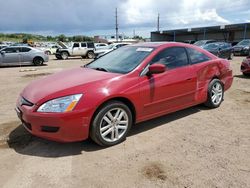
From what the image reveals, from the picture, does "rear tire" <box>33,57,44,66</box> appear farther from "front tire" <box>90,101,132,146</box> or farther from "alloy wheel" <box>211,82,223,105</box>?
"front tire" <box>90,101,132,146</box>

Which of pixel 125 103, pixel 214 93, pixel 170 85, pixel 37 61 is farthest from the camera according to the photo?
pixel 37 61

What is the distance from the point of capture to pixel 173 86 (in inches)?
172

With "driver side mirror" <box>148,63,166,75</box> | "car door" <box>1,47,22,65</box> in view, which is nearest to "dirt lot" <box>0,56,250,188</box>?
"driver side mirror" <box>148,63,166,75</box>

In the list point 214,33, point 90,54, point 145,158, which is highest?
point 214,33

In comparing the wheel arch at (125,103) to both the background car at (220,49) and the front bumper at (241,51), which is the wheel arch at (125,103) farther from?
the front bumper at (241,51)

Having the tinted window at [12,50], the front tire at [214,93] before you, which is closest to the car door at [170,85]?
the front tire at [214,93]

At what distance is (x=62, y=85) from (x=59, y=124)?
2.18 feet

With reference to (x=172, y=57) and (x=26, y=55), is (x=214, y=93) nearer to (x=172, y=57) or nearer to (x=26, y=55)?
(x=172, y=57)

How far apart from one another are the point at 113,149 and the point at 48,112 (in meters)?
1.11

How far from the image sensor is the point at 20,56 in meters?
17.2

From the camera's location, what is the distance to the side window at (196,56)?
4.88 m

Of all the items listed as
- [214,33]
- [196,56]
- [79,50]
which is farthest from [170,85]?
[214,33]

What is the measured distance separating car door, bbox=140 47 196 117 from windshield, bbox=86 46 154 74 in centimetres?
26

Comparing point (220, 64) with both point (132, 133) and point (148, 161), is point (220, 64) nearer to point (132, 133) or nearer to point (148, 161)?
point (132, 133)
